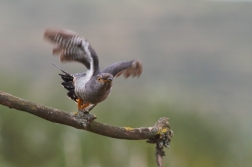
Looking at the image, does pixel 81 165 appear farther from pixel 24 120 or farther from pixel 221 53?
pixel 221 53

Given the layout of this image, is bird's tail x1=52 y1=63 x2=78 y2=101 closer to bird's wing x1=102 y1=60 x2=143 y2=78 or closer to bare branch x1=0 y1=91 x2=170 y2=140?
bird's wing x1=102 y1=60 x2=143 y2=78

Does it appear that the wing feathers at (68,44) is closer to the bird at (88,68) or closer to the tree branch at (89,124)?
the bird at (88,68)

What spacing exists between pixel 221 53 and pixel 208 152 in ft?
37.3

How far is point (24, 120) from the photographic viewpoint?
4.07 metres

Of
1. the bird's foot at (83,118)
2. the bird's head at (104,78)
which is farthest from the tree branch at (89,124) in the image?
the bird's head at (104,78)

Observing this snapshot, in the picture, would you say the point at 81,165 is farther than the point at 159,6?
No

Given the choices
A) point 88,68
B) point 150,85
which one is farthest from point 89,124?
point 150,85

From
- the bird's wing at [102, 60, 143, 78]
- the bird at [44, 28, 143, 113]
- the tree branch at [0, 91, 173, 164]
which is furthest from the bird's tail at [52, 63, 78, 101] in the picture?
the tree branch at [0, 91, 173, 164]

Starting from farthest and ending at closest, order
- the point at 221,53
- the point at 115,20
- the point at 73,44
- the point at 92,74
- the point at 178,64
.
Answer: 1. the point at 115,20
2. the point at 221,53
3. the point at 178,64
4. the point at 92,74
5. the point at 73,44

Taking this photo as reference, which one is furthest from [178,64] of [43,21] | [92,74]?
[92,74]

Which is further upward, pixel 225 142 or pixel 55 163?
pixel 225 142

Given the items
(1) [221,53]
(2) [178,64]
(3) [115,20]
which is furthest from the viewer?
(3) [115,20]

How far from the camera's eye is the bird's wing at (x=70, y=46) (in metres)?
1.96

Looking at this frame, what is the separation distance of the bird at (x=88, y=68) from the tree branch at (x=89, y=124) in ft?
0.27
